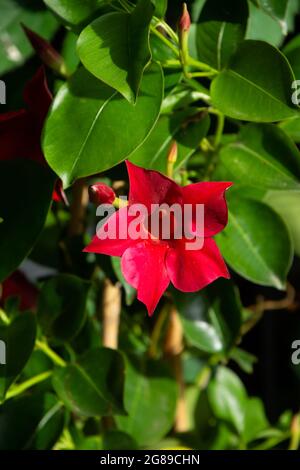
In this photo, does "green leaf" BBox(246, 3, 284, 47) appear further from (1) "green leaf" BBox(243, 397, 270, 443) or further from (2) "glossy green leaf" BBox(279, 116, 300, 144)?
(1) "green leaf" BBox(243, 397, 270, 443)

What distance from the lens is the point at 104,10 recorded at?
54 cm

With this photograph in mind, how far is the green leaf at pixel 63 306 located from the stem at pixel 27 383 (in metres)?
0.04

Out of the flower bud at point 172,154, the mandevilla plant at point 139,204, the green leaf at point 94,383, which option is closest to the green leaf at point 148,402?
the mandevilla plant at point 139,204

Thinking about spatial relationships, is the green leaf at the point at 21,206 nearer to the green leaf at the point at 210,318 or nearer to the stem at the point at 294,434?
the green leaf at the point at 210,318

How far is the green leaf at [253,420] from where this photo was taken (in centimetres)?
93

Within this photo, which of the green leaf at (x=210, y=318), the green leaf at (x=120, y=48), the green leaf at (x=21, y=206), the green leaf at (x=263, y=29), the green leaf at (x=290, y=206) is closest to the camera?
the green leaf at (x=120, y=48)

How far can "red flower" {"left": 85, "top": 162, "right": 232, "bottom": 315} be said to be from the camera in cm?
48

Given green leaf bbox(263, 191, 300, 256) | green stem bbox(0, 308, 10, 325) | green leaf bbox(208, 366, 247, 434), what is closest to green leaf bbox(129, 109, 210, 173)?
green stem bbox(0, 308, 10, 325)

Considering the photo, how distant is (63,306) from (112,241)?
0.21m

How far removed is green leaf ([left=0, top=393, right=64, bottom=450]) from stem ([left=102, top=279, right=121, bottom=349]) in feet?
0.36

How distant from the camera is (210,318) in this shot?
2.32ft

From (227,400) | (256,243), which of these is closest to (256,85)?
(256,243)

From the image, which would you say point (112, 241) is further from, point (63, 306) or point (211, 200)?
point (63, 306)
